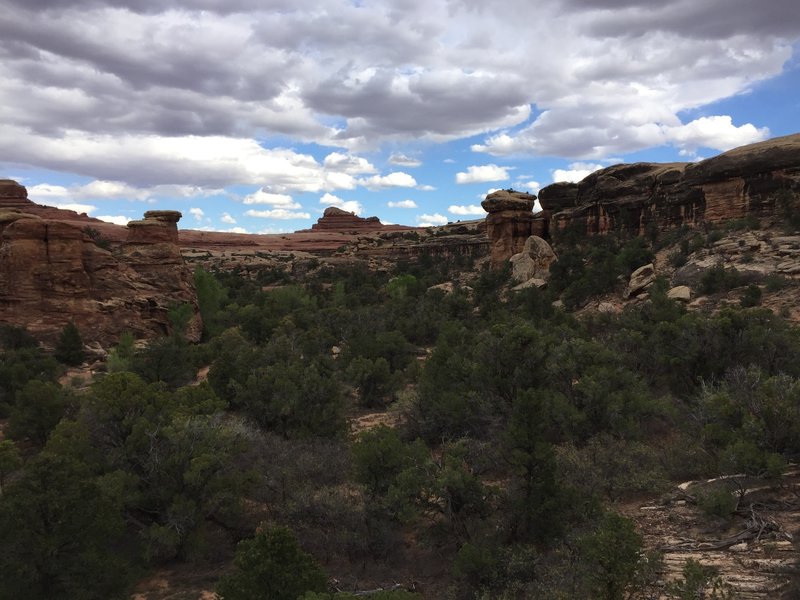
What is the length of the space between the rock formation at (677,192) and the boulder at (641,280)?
21.5ft

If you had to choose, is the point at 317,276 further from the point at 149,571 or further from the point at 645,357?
the point at 149,571

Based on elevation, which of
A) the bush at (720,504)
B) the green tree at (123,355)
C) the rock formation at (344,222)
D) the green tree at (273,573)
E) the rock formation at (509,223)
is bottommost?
the green tree at (273,573)

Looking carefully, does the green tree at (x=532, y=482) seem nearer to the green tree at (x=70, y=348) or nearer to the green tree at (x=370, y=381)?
the green tree at (x=370, y=381)

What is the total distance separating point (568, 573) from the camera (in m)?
7.34

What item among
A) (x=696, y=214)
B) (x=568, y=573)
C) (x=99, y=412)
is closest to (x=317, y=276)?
(x=696, y=214)

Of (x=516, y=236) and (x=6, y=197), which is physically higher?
(x=6, y=197)

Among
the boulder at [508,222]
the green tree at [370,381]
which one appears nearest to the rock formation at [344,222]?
the boulder at [508,222]

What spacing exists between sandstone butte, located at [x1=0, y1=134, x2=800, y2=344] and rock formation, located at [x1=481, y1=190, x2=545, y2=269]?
0.10 meters

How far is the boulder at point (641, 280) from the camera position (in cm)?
3247

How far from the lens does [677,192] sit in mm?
38969

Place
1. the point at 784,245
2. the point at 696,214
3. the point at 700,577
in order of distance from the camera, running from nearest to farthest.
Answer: the point at 700,577
the point at 784,245
the point at 696,214

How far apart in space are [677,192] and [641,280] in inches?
403

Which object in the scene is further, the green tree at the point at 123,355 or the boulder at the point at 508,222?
the boulder at the point at 508,222

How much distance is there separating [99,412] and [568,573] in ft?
34.2
